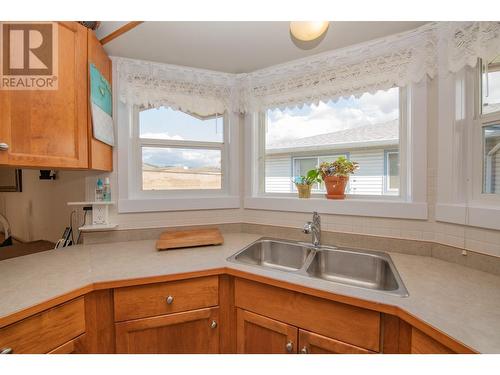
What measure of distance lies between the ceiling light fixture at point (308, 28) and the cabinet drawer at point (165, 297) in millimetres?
1356

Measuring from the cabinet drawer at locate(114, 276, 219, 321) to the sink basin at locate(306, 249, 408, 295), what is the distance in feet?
1.70

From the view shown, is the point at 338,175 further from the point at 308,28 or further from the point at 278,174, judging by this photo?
the point at 308,28

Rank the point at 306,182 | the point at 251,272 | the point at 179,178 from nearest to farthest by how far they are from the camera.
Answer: the point at 251,272, the point at 306,182, the point at 179,178

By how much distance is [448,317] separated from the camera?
0.67m

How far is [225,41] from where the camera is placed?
4.38 feet

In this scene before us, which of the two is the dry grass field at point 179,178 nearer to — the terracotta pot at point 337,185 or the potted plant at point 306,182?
the potted plant at point 306,182

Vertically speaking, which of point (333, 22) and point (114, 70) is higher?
point (333, 22)

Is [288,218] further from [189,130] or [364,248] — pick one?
[189,130]

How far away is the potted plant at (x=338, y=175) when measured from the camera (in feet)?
4.86

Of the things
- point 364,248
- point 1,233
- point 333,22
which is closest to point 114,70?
point 333,22

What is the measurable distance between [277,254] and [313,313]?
631mm

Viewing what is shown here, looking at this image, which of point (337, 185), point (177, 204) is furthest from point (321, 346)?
point (177, 204)

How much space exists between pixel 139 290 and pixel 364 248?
1.25m
